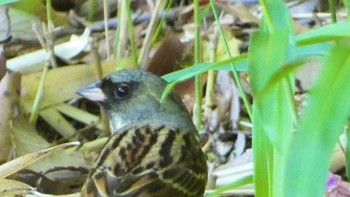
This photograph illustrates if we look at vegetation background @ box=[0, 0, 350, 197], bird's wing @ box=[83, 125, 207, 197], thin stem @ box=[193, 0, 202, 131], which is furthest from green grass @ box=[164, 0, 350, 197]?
thin stem @ box=[193, 0, 202, 131]

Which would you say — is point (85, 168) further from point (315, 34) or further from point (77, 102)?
point (315, 34)

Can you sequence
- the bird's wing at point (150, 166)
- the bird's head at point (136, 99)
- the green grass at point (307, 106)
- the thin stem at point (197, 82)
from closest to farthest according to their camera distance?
the green grass at point (307, 106), the bird's wing at point (150, 166), the thin stem at point (197, 82), the bird's head at point (136, 99)

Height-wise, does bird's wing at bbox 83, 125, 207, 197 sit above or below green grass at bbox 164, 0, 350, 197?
below

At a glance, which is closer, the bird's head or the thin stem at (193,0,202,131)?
the thin stem at (193,0,202,131)

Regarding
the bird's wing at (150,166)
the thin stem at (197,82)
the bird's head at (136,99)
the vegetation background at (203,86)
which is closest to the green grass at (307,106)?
the vegetation background at (203,86)

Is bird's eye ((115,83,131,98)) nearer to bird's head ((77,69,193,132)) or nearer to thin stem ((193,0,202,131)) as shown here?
bird's head ((77,69,193,132))

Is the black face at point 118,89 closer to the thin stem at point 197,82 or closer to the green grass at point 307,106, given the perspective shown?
the thin stem at point 197,82

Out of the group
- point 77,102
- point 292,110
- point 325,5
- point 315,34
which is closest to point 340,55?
point 315,34

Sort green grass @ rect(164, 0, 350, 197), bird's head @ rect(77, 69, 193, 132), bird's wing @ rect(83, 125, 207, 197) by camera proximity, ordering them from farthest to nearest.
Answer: bird's head @ rect(77, 69, 193, 132) < bird's wing @ rect(83, 125, 207, 197) < green grass @ rect(164, 0, 350, 197)
